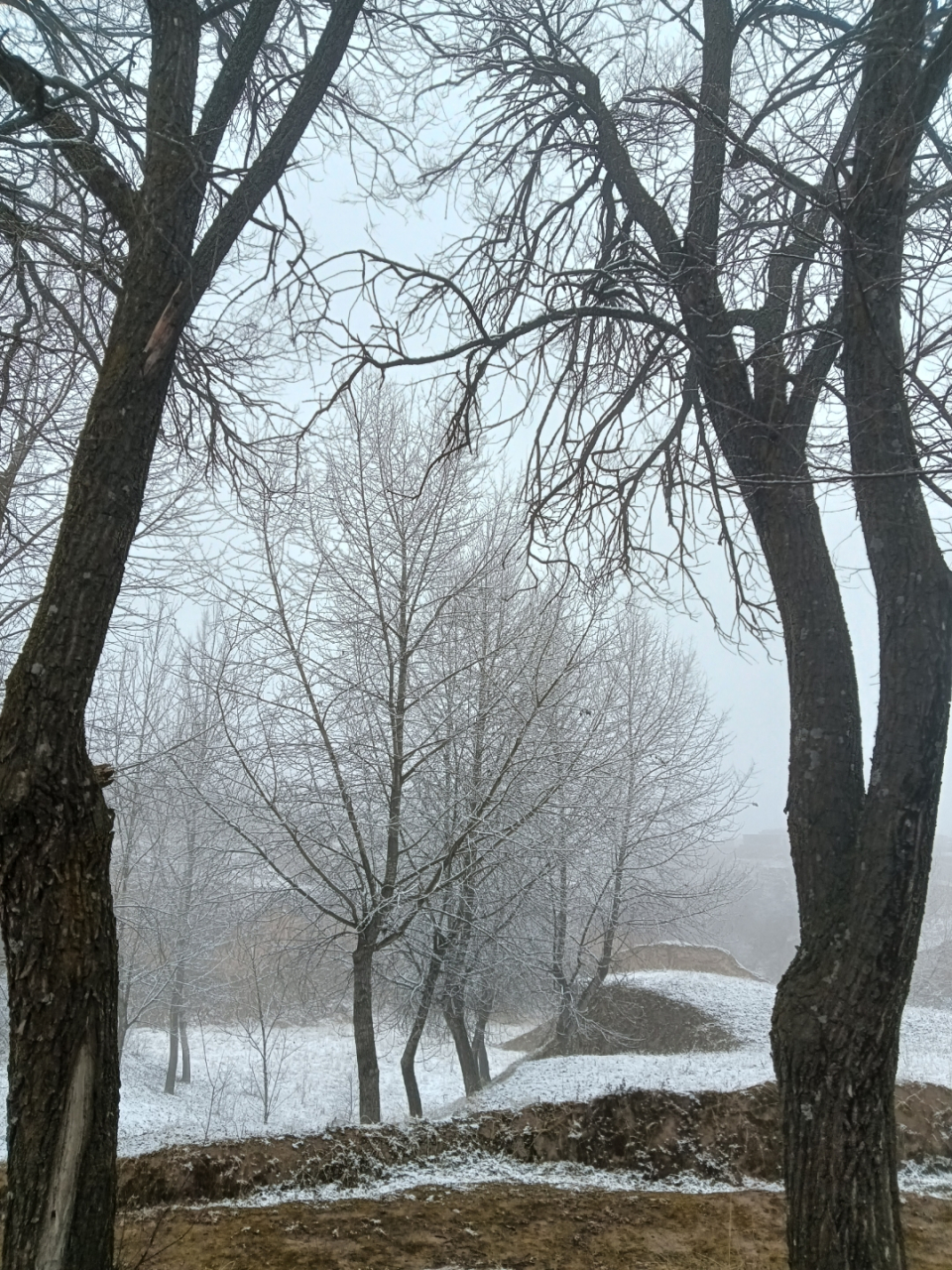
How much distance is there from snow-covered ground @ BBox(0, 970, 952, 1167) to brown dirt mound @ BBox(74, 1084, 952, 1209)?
237 mm

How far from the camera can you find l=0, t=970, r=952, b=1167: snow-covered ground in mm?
6797

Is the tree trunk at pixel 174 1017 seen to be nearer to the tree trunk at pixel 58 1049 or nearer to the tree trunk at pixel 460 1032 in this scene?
the tree trunk at pixel 460 1032

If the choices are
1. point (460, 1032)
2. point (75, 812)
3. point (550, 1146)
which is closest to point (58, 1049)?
point (75, 812)

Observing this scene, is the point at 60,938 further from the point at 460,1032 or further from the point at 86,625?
the point at 460,1032

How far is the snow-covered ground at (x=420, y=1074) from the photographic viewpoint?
6.80 m

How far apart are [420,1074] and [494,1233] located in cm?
1471

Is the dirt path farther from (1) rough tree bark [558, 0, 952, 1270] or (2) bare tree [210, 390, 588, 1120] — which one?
(2) bare tree [210, 390, 588, 1120]

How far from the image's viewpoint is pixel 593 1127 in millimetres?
6000

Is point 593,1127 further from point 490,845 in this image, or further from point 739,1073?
point 490,845

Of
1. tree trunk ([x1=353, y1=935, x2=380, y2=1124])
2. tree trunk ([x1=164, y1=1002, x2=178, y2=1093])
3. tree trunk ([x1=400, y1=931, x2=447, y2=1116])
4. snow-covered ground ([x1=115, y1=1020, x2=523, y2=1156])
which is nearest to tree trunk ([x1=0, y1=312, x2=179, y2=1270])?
tree trunk ([x1=353, y1=935, x2=380, y2=1124])

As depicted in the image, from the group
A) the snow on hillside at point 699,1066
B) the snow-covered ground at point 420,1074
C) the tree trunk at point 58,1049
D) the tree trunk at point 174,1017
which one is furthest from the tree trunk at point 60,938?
the tree trunk at point 174,1017

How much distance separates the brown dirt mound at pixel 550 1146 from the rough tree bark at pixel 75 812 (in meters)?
2.34

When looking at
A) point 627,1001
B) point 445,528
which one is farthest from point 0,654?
point 627,1001

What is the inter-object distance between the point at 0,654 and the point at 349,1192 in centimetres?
583
